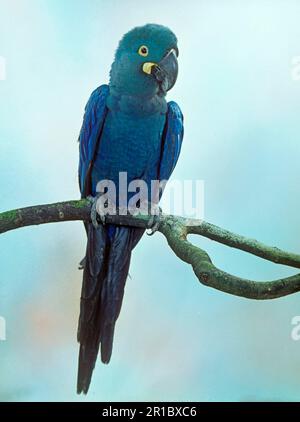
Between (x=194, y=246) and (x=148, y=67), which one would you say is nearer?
(x=194, y=246)

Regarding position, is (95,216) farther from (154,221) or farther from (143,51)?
(143,51)

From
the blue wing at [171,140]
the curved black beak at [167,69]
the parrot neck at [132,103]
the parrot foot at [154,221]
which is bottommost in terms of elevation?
the parrot foot at [154,221]

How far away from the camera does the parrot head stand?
5.34 ft

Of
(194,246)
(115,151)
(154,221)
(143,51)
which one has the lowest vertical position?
(194,246)

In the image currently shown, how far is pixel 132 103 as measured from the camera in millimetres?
1665

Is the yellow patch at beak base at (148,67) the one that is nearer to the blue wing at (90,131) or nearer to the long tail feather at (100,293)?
the blue wing at (90,131)

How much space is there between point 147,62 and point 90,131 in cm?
29

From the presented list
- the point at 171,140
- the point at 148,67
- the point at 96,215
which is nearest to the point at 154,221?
the point at 96,215

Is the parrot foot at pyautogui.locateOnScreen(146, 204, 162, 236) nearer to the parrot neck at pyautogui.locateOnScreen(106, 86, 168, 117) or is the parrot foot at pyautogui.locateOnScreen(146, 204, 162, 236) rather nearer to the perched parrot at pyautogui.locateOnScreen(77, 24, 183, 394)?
the perched parrot at pyautogui.locateOnScreen(77, 24, 183, 394)

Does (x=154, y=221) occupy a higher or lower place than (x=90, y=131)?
lower

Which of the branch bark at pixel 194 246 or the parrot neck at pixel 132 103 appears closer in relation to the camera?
the branch bark at pixel 194 246

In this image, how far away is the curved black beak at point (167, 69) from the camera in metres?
1.62

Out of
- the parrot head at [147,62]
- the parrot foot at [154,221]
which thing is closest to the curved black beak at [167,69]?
the parrot head at [147,62]

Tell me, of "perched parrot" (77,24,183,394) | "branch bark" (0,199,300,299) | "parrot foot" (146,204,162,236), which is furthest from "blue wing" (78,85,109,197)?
"parrot foot" (146,204,162,236)
